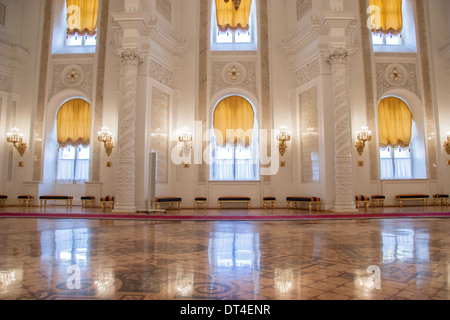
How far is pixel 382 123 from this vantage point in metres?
13.4

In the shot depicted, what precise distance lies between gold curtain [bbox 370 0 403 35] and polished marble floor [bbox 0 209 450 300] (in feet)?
37.2

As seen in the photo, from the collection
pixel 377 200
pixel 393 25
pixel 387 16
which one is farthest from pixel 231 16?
pixel 377 200

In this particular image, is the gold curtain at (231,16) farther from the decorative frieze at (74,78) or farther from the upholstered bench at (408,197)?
the upholstered bench at (408,197)

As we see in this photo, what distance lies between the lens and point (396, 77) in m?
13.2

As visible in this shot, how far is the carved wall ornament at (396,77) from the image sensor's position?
43.2 ft

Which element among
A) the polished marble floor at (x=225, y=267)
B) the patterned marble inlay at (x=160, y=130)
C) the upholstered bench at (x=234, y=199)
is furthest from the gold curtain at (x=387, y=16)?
the polished marble floor at (x=225, y=267)

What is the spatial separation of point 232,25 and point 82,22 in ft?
22.1

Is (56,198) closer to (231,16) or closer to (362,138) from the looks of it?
A: (231,16)

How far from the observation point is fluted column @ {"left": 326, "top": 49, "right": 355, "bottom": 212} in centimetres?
1031

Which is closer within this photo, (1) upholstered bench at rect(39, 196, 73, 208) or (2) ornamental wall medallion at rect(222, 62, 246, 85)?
(1) upholstered bench at rect(39, 196, 73, 208)

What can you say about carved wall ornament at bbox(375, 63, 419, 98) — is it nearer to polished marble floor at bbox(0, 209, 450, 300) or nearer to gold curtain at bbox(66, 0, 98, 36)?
polished marble floor at bbox(0, 209, 450, 300)

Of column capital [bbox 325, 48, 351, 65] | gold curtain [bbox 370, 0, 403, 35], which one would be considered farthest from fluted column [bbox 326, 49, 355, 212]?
gold curtain [bbox 370, 0, 403, 35]

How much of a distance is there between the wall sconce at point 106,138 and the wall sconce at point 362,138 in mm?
9817
